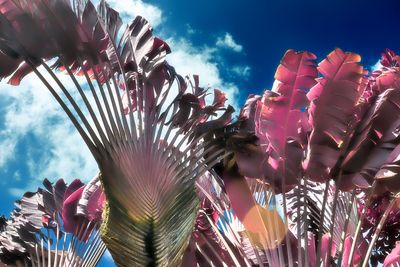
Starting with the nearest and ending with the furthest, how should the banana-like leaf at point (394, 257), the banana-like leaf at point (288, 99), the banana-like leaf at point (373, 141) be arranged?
the banana-like leaf at point (288, 99)
the banana-like leaf at point (373, 141)
the banana-like leaf at point (394, 257)

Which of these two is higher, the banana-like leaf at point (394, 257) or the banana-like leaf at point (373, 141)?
the banana-like leaf at point (373, 141)

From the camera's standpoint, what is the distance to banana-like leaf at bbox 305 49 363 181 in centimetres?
421

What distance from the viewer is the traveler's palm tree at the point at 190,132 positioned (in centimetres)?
371

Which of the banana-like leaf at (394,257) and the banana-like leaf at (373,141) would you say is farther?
the banana-like leaf at (394,257)

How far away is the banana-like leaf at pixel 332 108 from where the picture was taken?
4.21 m

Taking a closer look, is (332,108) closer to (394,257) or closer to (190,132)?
(190,132)

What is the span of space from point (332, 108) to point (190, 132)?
1.29m

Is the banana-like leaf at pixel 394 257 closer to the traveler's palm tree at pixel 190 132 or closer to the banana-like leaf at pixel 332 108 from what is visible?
the traveler's palm tree at pixel 190 132

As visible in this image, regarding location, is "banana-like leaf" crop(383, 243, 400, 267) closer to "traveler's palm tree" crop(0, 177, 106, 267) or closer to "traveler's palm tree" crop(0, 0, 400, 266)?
"traveler's palm tree" crop(0, 0, 400, 266)

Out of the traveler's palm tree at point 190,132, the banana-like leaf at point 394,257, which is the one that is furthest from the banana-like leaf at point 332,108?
the banana-like leaf at point 394,257

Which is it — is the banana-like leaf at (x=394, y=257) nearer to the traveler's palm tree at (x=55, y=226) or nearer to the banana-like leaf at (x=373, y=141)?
the banana-like leaf at (x=373, y=141)

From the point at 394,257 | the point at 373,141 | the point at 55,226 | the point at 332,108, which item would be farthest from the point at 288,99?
the point at 55,226

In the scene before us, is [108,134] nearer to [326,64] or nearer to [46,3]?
[46,3]

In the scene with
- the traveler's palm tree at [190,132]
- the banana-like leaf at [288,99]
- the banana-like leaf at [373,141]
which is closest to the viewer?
the traveler's palm tree at [190,132]
